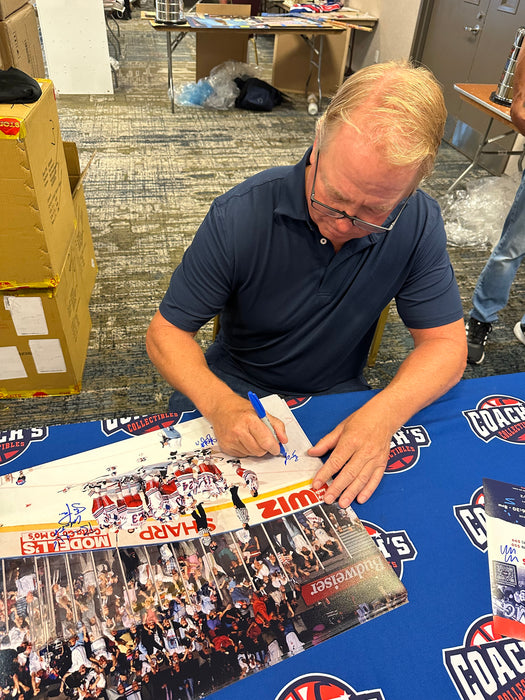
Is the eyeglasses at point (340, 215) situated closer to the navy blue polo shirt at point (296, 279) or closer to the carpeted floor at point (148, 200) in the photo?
the navy blue polo shirt at point (296, 279)

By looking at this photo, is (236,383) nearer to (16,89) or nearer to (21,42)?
(16,89)

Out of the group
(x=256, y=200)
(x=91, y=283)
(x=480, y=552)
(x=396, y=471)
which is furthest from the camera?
(x=91, y=283)

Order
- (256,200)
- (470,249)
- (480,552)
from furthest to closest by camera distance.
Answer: (470,249)
(256,200)
(480,552)

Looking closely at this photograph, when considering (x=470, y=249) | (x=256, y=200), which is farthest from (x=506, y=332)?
(x=256, y=200)

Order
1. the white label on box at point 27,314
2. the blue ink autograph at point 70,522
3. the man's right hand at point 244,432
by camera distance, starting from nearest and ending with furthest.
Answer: the blue ink autograph at point 70,522
the man's right hand at point 244,432
the white label on box at point 27,314

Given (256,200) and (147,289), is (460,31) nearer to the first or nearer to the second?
(147,289)

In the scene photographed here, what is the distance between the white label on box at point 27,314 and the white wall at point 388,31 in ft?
12.9

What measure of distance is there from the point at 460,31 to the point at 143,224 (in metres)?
2.98

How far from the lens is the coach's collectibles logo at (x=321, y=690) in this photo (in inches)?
23.1

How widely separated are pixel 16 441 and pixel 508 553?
777mm

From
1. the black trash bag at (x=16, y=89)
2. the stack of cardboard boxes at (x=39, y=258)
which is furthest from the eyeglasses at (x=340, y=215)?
the black trash bag at (x=16, y=89)

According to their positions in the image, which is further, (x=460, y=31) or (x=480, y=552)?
(x=460, y=31)

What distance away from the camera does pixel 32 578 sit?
0.66 metres

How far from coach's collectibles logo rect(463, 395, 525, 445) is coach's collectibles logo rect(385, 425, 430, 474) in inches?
3.9
